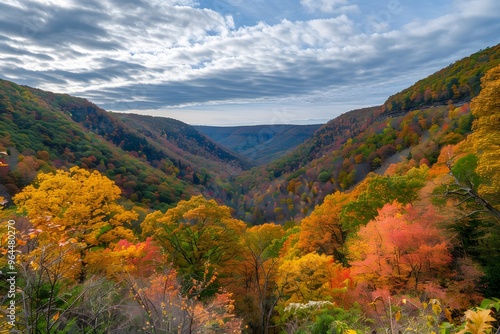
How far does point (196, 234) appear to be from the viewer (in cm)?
2747

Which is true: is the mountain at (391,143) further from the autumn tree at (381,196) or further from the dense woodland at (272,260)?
the dense woodland at (272,260)

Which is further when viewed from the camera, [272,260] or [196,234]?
[272,260]

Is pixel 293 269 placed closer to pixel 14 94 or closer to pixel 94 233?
pixel 94 233

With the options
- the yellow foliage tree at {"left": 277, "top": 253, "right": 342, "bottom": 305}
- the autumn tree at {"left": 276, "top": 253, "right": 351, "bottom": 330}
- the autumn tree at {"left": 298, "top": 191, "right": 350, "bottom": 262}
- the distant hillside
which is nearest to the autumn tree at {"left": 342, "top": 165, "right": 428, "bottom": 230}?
the autumn tree at {"left": 298, "top": 191, "right": 350, "bottom": 262}

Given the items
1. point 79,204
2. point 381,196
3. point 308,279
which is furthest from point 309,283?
point 79,204

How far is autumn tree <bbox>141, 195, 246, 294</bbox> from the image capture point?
1057 inches

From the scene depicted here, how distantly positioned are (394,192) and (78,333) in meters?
28.6

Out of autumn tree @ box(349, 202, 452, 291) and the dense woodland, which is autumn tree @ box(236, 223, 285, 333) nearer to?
the dense woodland

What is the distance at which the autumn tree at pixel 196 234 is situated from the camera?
26844 millimetres

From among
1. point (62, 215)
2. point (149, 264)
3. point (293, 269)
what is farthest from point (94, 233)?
point (293, 269)

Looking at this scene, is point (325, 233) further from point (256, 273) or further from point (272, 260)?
point (256, 273)

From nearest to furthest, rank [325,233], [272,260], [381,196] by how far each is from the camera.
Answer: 1. [381,196]
2. [272,260]
3. [325,233]

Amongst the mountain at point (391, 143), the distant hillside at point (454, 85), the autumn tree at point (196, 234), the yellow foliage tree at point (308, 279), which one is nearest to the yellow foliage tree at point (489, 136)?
the yellow foliage tree at point (308, 279)

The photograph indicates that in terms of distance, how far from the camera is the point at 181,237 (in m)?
27.2
